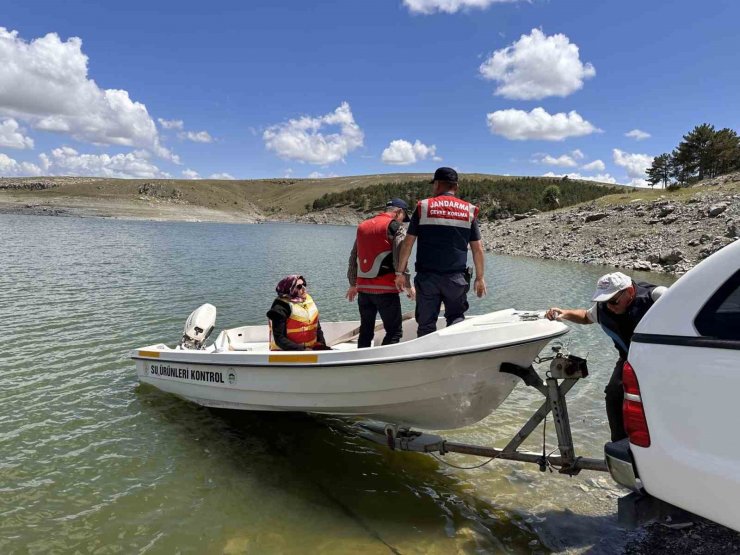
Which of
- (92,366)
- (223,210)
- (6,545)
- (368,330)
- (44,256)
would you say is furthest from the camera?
(223,210)

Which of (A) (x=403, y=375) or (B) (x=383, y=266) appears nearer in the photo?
(A) (x=403, y=375)

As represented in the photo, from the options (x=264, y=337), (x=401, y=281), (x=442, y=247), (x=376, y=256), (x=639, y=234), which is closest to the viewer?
(x=442, y=247)

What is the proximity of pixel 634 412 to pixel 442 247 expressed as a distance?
9.34 ft

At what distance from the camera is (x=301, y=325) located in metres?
6.25

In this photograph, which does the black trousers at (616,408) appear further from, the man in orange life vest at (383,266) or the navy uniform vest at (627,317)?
the man in orange life vest at (383,266)

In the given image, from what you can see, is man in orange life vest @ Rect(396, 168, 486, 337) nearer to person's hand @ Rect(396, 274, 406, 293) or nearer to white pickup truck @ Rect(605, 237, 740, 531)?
person's hand @ Rect(396, 274, 406, 293)

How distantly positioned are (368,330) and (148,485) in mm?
3030

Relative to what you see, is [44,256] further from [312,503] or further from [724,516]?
[724,516]

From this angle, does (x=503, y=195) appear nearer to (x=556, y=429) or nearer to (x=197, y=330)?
(x=197, y=330)

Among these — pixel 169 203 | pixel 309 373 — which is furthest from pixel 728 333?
pixel 169 203

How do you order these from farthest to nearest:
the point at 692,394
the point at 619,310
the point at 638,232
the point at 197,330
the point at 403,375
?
the point at 638,232, the point at 197,330, the point at 403,375, the point at 619,310, the point at 692,394

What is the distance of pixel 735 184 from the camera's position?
38531mm

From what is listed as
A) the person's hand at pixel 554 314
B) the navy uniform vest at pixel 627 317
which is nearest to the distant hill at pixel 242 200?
the person's hand at pixel 554 314

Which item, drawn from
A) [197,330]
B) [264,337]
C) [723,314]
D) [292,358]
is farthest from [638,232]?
[723,314]
